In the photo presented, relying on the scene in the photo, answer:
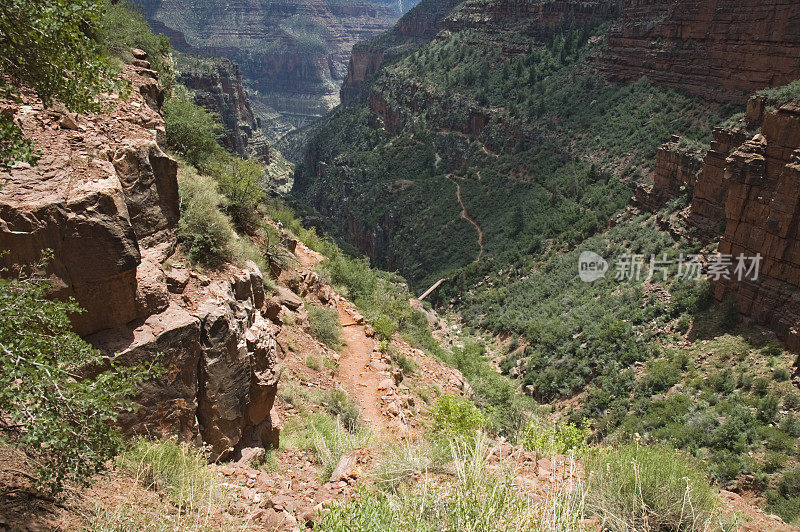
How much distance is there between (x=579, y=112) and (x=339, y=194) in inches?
1484

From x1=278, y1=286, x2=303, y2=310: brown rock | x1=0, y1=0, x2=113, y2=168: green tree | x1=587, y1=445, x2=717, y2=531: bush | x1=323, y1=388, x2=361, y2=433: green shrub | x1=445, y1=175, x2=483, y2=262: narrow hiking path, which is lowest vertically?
x1=445, y1=175, x2=483, y2=262: narrow hiking path

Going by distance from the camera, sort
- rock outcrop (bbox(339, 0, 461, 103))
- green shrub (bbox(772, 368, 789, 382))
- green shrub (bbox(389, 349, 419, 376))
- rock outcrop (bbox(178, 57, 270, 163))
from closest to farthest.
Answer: green shrub (bbox(389, 349, 419, 376)) < green shrub (bbox(772, 368, 789, 382)) < rock outcrop (bbox(178, 57, 270, 163)) < rock outcrop (bbox(339, 0, 461, 103))

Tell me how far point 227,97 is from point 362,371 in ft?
286

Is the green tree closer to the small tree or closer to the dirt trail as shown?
the small tree

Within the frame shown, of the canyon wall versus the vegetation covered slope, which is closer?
the canyon wall

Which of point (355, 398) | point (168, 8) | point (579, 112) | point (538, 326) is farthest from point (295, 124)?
point (355, 398)

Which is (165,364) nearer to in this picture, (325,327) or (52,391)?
(52,391)

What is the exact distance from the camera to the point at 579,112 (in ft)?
147

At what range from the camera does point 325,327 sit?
14391mm

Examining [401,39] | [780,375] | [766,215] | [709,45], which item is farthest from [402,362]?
[401,39]

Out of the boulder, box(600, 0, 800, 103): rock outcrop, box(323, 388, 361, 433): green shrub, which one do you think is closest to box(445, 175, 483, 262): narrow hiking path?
box(600, 0, 800, 103): rock outcrop

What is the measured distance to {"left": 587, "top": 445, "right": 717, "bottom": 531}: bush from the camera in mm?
5926

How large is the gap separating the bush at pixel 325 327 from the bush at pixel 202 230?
5530mm

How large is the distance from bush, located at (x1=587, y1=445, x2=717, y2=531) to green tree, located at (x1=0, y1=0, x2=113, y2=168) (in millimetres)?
7188
